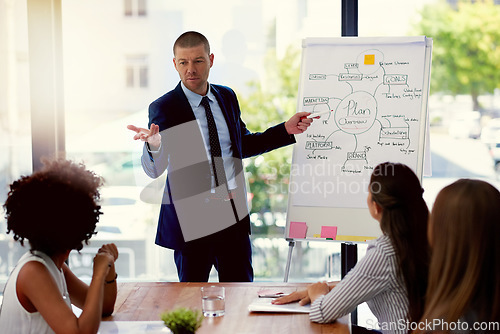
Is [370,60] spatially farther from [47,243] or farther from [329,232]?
[47,243]

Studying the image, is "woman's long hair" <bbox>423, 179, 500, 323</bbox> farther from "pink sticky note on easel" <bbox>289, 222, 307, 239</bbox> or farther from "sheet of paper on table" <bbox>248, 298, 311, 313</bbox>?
"pink sticky note on easel" <bbox>289, 222, 307, 239</bbox>

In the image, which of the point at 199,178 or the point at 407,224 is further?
the point at 199,178

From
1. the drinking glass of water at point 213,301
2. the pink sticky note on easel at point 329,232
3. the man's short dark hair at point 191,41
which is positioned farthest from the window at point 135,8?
the drinking glass of water at point 213,301

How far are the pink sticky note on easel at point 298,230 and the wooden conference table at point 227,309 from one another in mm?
790

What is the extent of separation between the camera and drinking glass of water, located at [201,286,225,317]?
195 cm

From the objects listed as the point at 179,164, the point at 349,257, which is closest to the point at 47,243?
the point at 179,164

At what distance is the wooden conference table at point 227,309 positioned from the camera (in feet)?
6.01

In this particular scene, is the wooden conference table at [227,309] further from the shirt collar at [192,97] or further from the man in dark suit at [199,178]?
the shirt collar at [192,97]

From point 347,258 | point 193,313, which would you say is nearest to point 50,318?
point 193,313

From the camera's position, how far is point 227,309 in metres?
2.02

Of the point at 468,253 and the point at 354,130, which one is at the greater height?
the point at 354,130

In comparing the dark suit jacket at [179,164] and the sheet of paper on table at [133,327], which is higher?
the dark suit jacket at [179,164]

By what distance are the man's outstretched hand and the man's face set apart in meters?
0.36

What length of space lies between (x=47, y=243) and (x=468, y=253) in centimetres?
116
